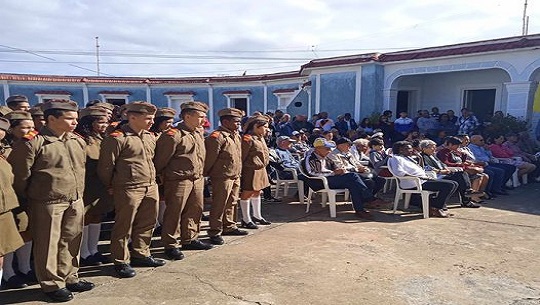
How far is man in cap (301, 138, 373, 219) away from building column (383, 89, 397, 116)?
6324 millimetres

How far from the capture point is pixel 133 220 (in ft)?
12.8

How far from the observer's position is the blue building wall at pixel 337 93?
12.7m

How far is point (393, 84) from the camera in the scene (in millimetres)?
12250

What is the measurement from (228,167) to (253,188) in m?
0.68

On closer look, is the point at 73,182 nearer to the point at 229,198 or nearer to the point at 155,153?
the point at 155,153

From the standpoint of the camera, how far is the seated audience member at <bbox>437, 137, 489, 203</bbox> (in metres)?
7.34

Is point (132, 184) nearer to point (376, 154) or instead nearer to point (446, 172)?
point (376, 154)

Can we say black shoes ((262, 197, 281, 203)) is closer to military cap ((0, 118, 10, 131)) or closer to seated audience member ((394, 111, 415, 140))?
military cap ((0, 118, 10, 131))

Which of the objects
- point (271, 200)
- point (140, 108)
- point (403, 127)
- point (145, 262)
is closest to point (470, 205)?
point (271, 200)

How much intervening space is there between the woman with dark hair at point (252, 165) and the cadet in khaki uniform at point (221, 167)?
0.33 meters

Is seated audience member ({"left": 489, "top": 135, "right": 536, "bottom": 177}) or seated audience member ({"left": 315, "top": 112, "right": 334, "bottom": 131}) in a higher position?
seated audience member ({"left": 315, "top": 112, "right": 334, "bottom": 131})

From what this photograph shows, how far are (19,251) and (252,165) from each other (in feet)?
9.03

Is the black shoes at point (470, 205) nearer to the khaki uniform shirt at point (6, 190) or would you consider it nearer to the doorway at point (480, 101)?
the doorway at point (480, 101)

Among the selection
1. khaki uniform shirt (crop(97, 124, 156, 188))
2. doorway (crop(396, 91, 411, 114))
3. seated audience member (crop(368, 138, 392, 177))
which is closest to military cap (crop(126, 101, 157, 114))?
khaki uniform shirt (crop(97, 124, 156, 188))
